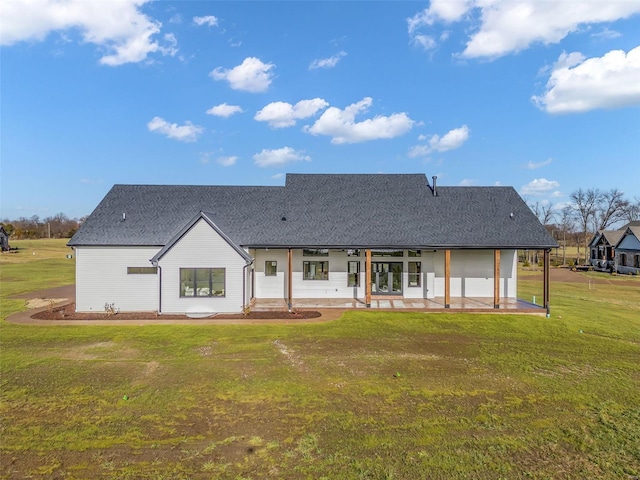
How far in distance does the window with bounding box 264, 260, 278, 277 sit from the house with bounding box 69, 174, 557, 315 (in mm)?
58

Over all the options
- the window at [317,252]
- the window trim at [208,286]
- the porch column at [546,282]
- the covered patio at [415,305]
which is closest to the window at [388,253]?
the covered patio at [415,305]

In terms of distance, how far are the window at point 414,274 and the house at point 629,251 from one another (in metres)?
37.5

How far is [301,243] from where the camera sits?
19.2m

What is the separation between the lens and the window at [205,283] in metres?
17.6

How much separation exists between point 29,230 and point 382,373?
364 feet

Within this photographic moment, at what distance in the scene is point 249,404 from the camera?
8.20m

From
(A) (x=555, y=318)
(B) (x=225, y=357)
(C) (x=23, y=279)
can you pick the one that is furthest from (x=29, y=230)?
(A) (x=555, y=318)

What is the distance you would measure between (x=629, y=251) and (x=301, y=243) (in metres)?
45.7

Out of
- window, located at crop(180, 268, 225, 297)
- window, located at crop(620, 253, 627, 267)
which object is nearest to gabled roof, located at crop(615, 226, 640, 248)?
window, located at crop(620, 253, 627, 267)

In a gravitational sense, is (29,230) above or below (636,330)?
above

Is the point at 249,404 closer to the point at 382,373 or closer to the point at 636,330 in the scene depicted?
the point at 382,373

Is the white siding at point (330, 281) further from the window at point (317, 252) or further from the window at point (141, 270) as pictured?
the window at point (141, 270)

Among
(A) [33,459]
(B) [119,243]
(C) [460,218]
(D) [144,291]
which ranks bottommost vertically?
(A) [33,459]

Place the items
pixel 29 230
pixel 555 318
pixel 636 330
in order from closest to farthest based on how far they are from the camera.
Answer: pixel 636 330 < pixel 555 318 < pixel 29 230
